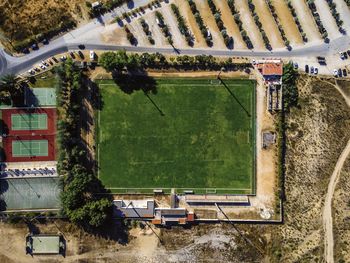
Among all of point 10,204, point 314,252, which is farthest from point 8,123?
point 314,252

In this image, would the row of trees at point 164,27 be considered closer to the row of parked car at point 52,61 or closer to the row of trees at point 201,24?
the row of trees at point 201,24

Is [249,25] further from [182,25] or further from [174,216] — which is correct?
[174,216]

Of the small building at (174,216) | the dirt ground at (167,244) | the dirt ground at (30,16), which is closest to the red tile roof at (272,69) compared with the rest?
the dirt ground at (167,244)

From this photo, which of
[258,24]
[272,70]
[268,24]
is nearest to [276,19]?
[268,24]

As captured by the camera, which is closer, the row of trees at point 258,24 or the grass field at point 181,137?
the grass field at point 181,137

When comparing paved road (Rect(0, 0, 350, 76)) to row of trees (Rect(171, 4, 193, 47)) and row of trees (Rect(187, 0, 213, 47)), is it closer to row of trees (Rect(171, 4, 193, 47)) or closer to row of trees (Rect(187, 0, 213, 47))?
row of trees (Rect(187, 0, 213, 47))

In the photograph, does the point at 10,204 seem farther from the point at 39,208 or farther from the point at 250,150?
the point at 250,150
